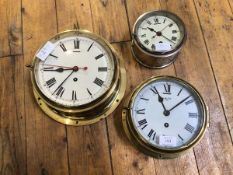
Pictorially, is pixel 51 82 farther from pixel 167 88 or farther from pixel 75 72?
pixel 167 88

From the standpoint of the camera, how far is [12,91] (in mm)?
1481

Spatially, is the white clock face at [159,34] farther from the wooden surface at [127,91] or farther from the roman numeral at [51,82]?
the roman numeral at [51,82]

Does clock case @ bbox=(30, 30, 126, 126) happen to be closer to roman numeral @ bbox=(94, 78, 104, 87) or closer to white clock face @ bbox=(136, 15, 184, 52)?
roman numeral @ bbox=(94, 78, 104, 87)

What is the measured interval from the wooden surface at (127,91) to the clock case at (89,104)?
1.0 inches

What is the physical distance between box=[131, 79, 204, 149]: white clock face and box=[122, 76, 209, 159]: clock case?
0.04ft

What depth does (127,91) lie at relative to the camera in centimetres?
149

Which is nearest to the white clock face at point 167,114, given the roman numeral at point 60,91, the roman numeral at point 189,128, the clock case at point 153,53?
the roman numeral at point 189,128

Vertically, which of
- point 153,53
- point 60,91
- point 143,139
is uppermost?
point 153,53

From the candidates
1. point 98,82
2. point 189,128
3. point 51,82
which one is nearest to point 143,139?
point 189,128

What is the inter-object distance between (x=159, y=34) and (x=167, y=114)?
356 mm

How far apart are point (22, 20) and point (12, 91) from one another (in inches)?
13.8

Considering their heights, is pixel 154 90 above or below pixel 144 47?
below

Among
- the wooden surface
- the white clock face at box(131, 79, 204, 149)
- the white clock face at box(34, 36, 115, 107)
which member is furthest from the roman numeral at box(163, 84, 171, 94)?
the white clock face at box(34, 36, 115, 107)

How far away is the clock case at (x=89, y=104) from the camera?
4.56ft
